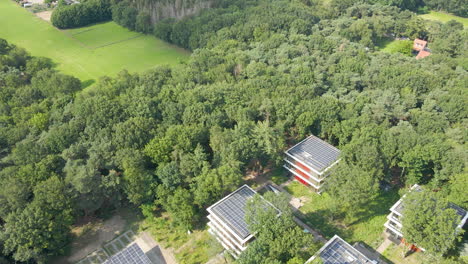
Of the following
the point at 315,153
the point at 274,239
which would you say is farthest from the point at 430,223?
the point at 315,153

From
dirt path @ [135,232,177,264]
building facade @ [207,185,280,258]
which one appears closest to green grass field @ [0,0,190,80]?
dirt path @ [135,232,177,264]

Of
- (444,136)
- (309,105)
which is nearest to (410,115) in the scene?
(444,136)

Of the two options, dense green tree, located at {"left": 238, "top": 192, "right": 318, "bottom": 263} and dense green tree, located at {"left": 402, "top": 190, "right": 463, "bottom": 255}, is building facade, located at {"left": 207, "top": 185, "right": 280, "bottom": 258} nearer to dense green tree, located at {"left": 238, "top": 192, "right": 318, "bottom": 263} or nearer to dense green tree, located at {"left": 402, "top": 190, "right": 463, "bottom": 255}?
dense green tree, located at {"left": 238, "top": 192, "right": 318, "bottom": 263}

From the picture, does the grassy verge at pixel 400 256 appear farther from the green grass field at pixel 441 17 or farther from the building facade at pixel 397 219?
the green grass field at pixel 441 17

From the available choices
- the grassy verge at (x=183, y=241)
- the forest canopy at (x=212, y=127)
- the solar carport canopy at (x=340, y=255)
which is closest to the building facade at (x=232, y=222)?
the grassy verge at (x=183, y=241)

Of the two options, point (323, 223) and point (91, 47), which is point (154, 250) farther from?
point (91, 47)
